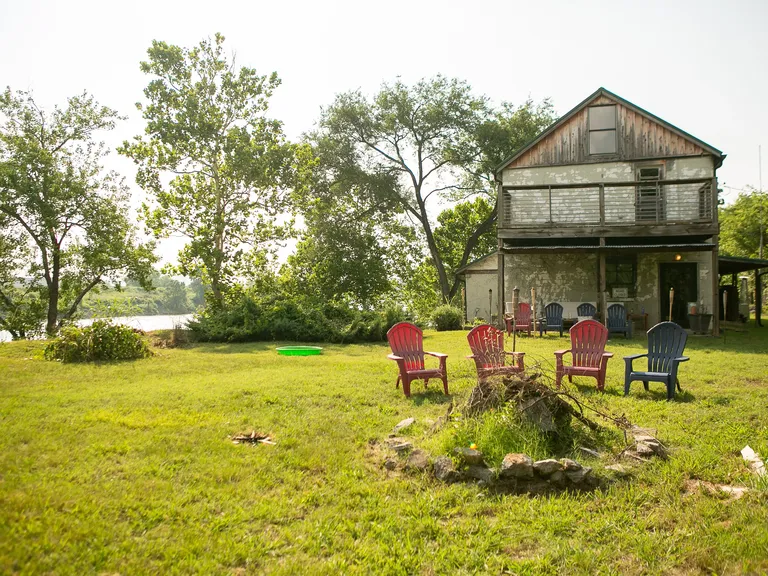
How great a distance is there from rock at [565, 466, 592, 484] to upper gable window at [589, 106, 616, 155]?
16.8 m

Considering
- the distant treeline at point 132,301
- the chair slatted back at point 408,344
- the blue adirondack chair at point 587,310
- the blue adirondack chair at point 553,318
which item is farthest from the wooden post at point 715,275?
the distant treeline at point 132,301

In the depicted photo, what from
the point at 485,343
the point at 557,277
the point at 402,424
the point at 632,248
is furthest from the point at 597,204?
the point at 402,424

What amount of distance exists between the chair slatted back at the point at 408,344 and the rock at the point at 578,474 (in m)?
3.86

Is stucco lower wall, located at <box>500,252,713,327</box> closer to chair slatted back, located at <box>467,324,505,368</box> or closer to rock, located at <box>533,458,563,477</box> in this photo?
chair slatted back, located at <box>467,324,505,368</box>

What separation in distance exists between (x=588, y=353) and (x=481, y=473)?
14.4 ft

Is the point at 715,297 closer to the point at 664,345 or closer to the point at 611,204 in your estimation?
the point at 611,204

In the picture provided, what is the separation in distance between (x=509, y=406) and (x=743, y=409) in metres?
3.44

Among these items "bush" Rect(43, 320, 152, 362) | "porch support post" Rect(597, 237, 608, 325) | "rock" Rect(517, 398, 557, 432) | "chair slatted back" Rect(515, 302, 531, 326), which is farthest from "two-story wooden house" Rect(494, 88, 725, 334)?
"rock" Rect(517, 398, 557, 432)

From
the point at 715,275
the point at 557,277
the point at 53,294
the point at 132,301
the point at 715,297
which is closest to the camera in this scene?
the point at 132,301

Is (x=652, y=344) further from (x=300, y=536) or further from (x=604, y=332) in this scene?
(x=300, y=536)

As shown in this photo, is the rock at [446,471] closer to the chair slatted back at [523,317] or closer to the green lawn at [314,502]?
the green lawn at [314,502]

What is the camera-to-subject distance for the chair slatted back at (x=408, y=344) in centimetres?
788

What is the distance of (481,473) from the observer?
169 inches

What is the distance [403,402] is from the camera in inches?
279
